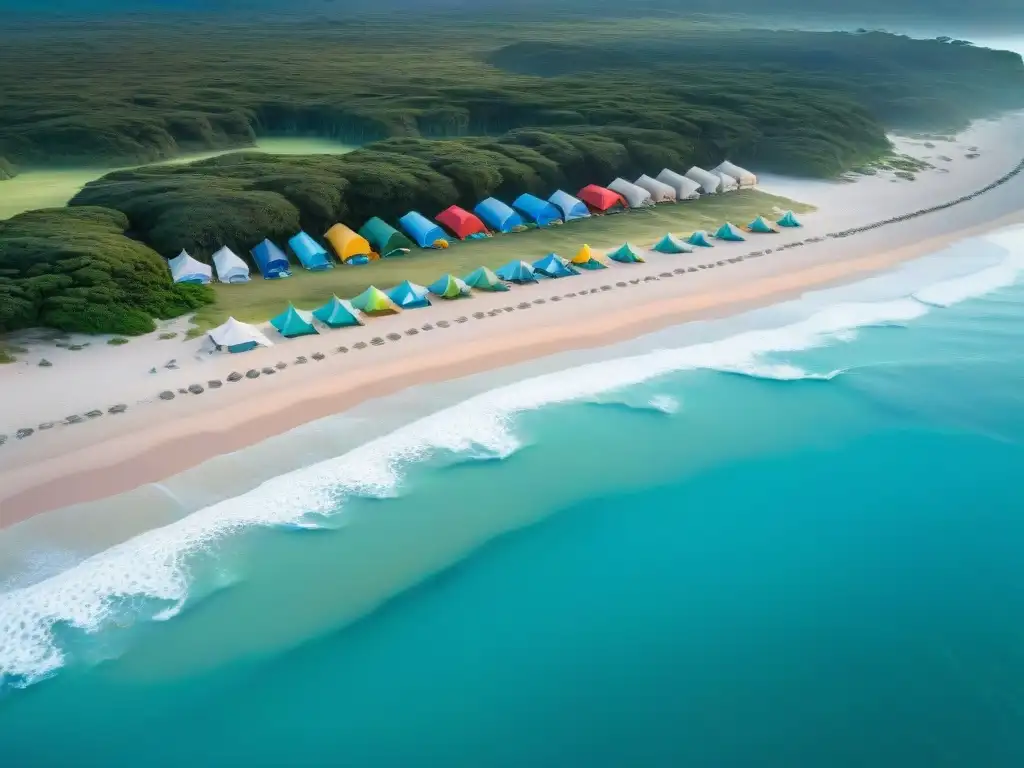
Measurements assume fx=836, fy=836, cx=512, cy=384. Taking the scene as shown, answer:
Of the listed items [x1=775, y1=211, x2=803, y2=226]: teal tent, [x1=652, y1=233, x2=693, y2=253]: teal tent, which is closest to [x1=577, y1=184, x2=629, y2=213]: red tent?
[x1=652, y1=233, x2=693, y2=253]: teal tent

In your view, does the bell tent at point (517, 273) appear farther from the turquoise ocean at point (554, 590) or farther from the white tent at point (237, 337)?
the white tent at point (237, 337)

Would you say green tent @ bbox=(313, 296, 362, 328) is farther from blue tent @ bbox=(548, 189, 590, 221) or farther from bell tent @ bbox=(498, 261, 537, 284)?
blue tent @ bbox=(548, 189, 590, 221)

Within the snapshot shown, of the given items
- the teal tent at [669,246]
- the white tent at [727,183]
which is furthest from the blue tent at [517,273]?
the white tent at [727,183]

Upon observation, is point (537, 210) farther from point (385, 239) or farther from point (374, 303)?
point (374, 303)

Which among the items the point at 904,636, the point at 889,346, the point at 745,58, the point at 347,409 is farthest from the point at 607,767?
the point at 745,58

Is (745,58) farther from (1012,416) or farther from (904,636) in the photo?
(904,636)
